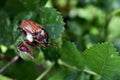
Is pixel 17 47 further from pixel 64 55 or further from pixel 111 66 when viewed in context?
pixel 111 66

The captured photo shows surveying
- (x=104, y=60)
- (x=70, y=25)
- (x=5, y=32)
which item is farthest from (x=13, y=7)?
(x=104, y=60)

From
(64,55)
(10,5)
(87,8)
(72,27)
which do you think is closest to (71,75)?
(64,55)

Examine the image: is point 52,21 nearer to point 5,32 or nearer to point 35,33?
point 35,33

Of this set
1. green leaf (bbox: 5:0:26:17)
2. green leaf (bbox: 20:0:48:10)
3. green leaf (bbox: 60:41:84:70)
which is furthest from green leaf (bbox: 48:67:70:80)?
green leaf (bbox: 5:0:26:17)

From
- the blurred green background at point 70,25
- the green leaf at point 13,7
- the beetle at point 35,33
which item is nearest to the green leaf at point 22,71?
the blurred green background at point 70,25

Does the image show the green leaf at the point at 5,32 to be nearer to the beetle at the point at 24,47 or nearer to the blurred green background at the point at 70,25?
the blurred green background at the point at 70,25
